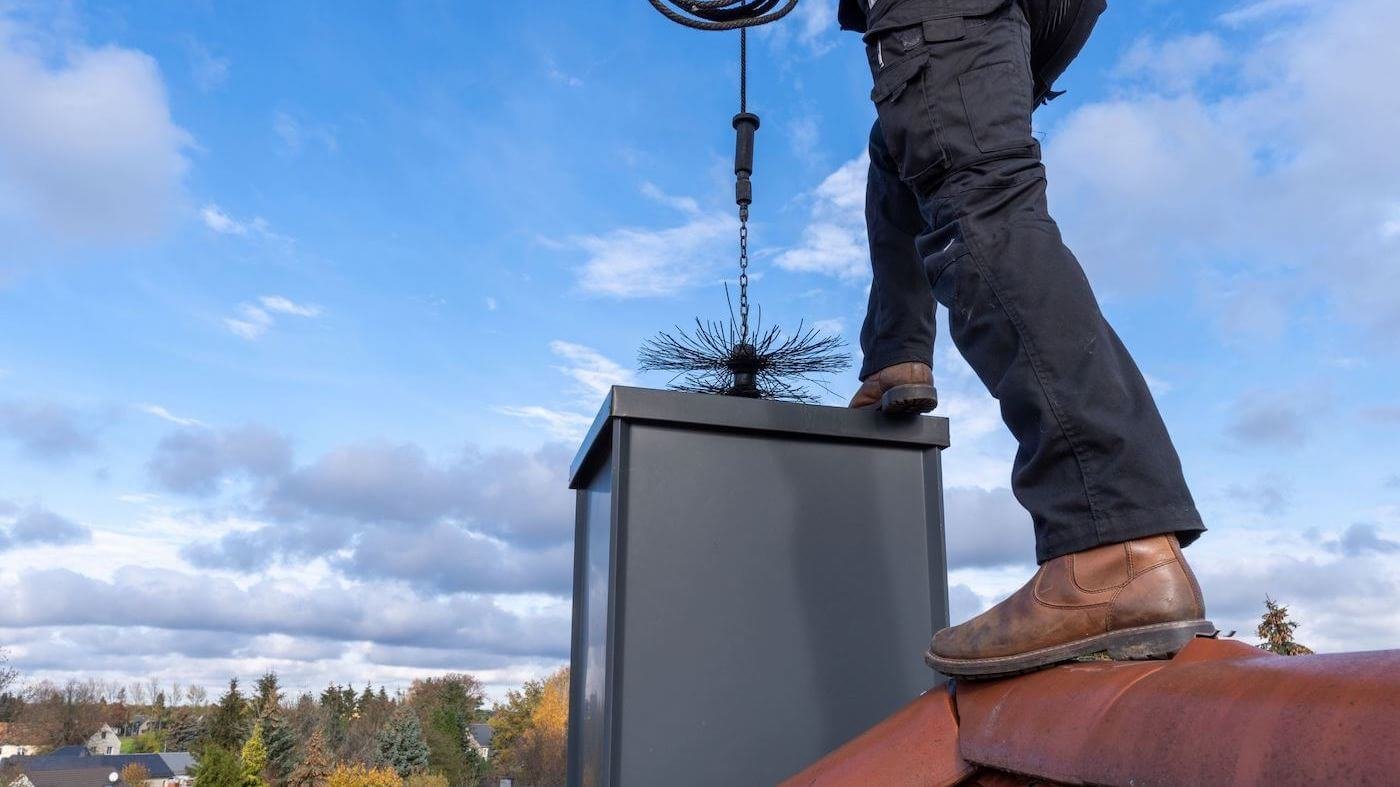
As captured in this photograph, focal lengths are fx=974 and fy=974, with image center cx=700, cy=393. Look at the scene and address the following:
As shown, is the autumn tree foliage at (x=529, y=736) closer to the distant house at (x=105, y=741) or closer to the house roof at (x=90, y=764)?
the house roof at (x=90, y=764)

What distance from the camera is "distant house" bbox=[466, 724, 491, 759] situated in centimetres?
6725

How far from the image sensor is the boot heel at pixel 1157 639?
3.44 feet

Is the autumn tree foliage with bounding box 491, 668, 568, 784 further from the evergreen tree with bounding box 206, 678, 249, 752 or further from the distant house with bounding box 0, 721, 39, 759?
the distant house with bounding box 0, 721, 39, 759

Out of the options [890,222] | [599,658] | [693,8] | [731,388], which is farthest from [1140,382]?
[693,8]

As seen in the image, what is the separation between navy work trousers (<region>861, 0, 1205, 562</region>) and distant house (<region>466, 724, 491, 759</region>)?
7051 centimetres

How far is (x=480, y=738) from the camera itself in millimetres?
72625

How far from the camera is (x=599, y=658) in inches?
78.9

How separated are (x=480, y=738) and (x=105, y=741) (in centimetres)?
2952

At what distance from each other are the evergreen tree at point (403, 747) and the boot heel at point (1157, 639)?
58180 mm

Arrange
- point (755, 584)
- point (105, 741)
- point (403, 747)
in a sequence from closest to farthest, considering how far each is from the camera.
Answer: point (755, 584), point (403, 747), point (105, 741)

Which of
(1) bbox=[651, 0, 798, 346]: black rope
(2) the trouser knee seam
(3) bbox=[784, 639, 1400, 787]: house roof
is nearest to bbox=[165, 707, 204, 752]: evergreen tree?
(1) bbox=[651, 0, 798, 346]: black rope

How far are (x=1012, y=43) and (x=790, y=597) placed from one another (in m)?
1.04

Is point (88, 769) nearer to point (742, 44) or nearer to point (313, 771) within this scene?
point (313, 771)

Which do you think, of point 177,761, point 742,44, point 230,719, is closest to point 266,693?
point 230,719
